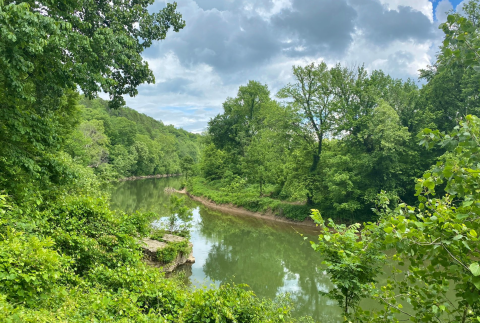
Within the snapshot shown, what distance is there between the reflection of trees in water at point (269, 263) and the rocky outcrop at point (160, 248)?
1.18 meters

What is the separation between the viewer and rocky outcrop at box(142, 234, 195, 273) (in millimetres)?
10531

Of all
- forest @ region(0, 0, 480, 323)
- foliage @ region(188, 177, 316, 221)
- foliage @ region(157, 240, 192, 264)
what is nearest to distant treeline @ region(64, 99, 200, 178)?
foliage @ region(188, 177, 316, 221)

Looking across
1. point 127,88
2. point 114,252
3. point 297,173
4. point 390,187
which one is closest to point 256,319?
point 114,252

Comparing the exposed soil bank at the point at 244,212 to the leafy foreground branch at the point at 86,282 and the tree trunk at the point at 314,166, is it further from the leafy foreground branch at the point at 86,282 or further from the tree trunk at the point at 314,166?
the leafy foreground branch at the point at 86,282

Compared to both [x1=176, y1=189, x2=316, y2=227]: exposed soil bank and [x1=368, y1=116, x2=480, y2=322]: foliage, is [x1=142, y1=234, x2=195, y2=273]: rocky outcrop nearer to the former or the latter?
[x1=368, y1=116, x2=480, y2=322]: foliage

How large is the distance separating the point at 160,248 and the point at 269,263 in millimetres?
5938

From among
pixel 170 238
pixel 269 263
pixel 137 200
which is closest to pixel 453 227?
pixel 170 238

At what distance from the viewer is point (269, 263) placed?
14.0 metres

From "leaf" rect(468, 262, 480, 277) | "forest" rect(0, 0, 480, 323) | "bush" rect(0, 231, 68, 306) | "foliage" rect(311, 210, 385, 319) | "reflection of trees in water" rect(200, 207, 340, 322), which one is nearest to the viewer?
"leaf" rect(468, 262, 480, 277)

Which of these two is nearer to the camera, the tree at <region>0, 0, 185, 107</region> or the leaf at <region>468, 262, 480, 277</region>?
the leaf at <region>468, 262, 480, 277</region>

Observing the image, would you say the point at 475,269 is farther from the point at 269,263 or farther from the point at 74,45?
the point at 269,263

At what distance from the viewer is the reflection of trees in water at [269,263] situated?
1038 centimetres

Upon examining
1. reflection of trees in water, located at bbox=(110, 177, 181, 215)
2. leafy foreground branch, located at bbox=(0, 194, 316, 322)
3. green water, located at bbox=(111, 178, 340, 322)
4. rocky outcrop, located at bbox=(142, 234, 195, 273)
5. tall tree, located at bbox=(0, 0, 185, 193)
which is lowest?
reflection of trees in water, located at bbox=(110, 177, 181, 215)

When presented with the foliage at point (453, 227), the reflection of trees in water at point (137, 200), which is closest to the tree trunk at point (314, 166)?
the reflection of trees in water at point (137, 200)
